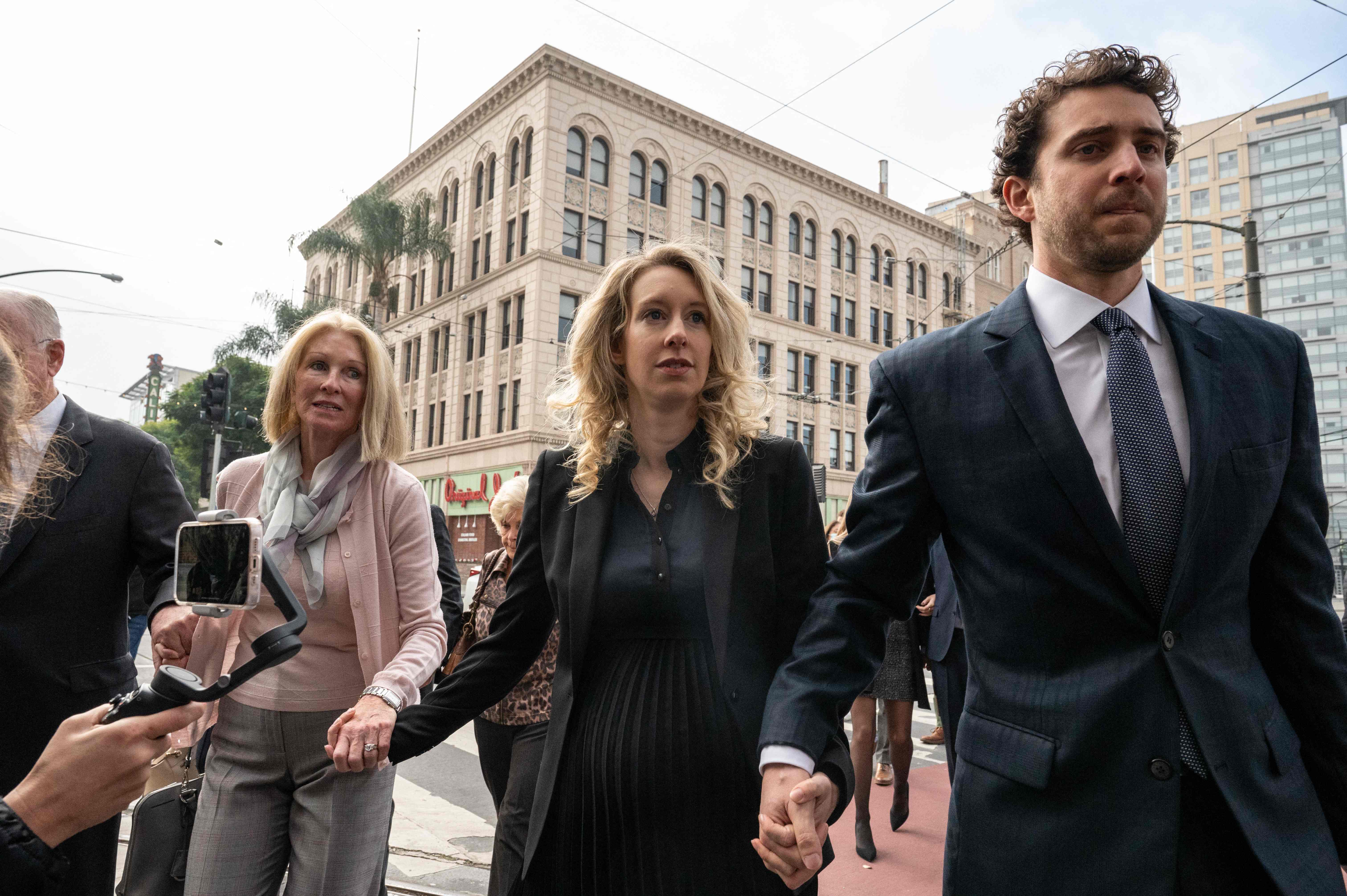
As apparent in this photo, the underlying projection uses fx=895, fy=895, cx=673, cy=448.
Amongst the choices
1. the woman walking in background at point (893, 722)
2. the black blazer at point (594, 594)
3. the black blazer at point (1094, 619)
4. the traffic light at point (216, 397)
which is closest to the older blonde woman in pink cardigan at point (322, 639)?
the black blazer at point (594, 594)

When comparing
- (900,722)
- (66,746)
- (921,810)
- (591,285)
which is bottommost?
(921,810)

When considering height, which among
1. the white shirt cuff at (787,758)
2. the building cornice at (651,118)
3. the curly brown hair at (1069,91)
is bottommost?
the white shirt cuff at (787,758)

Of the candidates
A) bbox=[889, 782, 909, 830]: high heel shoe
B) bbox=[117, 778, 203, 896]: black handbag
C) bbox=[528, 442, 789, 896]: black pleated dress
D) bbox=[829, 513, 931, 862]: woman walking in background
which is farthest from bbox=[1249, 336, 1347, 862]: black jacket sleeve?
bbox=[889, 782, 909, 830]: high heel shoe

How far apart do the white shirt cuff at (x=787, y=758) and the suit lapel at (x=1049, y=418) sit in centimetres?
71

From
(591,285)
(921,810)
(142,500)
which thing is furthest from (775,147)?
(142,500)

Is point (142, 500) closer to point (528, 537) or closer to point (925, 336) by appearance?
point (528, 537)

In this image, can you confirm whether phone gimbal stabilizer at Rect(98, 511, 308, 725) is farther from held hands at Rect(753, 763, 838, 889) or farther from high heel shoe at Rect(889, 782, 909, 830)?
high heel shoe at Rect(889, 782, 909, 830)

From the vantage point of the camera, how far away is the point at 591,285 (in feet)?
103

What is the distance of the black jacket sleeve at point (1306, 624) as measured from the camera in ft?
5.83

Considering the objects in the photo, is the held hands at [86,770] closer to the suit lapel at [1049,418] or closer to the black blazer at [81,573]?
the black blazer at [81,573]

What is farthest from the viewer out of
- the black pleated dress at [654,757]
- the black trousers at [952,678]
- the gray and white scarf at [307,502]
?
the black trousers at [952,678]

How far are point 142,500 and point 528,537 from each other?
4.56 ft

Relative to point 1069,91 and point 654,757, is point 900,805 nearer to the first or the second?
point 654,757

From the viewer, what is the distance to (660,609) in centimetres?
215
